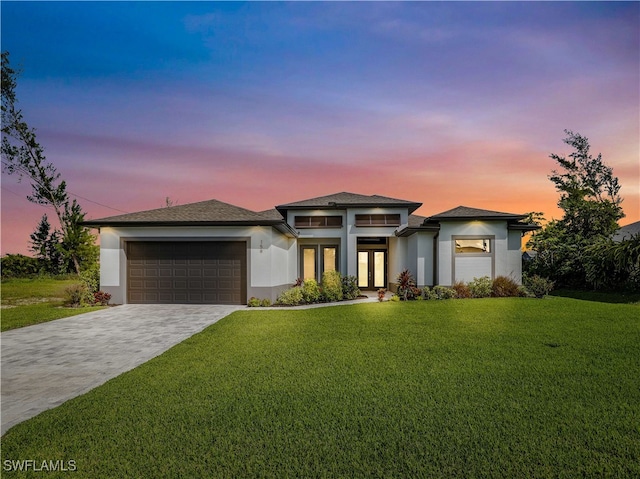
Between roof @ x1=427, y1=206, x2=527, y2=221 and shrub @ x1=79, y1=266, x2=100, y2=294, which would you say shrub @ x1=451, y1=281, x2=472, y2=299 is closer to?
roof @ x1=427, y1=206, x2=527, y2=221

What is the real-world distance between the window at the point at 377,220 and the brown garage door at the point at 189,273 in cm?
718

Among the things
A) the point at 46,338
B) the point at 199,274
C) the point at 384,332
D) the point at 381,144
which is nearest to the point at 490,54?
the point at 381,144

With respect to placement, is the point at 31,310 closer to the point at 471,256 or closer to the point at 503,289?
the point at 471,256

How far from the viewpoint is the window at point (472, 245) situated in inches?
646

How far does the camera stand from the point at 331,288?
50.8 ft

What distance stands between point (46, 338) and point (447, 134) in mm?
15902

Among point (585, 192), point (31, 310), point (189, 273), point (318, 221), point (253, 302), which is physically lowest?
point (31, 310)

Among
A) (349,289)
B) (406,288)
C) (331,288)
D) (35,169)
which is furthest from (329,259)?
(35,169)

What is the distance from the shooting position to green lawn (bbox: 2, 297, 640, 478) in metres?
3.12

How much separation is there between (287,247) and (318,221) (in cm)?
274

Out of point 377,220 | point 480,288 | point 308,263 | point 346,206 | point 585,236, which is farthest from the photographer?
point 585,236

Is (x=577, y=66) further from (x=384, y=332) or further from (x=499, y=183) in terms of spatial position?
(x=384, y=332)

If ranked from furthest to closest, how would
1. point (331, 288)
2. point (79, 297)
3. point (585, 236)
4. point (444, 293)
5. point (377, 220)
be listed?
point (585, 236)
point (377, 220)
point (331, 288)
point (444, 293)
point (79, 297)

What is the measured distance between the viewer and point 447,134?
632 inches
